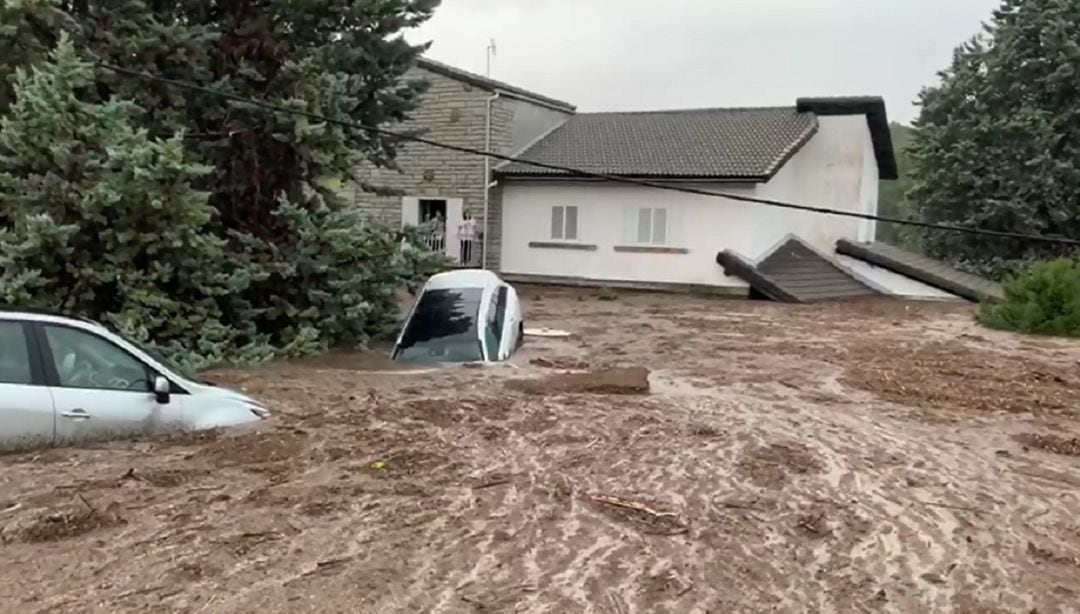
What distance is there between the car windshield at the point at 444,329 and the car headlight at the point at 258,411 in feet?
14.5

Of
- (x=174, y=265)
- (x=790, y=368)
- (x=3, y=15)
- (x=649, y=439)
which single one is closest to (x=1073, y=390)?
(x=790, y=368)

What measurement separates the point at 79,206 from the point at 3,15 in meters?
3.41

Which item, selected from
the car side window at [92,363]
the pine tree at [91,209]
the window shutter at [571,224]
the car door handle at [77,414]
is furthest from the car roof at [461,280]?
the window shutter at [571,224]

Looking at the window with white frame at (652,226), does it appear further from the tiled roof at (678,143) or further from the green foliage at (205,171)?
A: the green foliage at (205,171)

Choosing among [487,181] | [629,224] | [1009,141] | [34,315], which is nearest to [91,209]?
[34,315]

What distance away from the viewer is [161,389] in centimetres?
779

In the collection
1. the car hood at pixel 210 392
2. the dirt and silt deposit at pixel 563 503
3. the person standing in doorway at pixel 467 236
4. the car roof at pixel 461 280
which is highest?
the person standing in doorway at pixel 467 236

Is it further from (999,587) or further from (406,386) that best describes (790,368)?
Result: (999,587)

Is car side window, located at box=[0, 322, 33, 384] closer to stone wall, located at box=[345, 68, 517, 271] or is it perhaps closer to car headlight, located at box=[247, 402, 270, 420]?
car headlight, located at box=[247, 402, 270, 420]

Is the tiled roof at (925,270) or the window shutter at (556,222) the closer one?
the tiled roof at (925,270)

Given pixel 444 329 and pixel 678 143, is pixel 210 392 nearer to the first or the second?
pixel 444 329

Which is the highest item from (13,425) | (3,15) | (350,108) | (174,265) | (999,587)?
(3,15)

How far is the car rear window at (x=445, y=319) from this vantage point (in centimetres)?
1353

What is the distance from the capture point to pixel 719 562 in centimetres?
577
